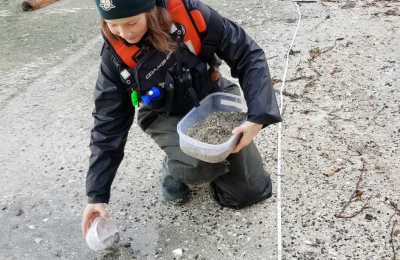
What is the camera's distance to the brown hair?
2.17 metres

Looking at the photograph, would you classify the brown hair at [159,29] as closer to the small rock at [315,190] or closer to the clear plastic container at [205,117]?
the clear plastic container at [205,117]

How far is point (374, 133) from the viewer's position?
10.1 ft

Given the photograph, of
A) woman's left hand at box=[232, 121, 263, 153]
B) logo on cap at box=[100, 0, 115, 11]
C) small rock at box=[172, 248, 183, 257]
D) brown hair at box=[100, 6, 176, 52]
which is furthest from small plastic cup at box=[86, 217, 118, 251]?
logo on cap at box=[100, 0, 115, 11]

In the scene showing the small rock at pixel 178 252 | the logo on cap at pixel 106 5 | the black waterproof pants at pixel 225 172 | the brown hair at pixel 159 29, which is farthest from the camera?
the black waterproof pants at pixel 225 172

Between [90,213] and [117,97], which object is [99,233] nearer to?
[90,213]

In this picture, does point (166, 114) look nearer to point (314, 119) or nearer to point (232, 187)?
point (232, 187)

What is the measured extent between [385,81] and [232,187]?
5.45 ft

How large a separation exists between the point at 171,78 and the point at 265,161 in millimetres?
909

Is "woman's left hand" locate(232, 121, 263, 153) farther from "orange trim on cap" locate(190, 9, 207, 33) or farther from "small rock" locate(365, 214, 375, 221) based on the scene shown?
"small rock" locate(365, 214, 375, 221)

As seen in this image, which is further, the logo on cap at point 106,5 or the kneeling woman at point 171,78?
A: the kneeling woman at point 171,78

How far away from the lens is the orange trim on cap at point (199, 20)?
2295 mm

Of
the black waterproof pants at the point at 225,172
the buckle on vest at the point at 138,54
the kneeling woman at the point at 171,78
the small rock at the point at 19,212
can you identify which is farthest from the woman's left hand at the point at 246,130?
the small rock at the point at 19,212

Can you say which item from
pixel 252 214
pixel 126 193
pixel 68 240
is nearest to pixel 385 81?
pixel 252 214

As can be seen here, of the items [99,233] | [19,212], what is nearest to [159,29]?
[99,233]
